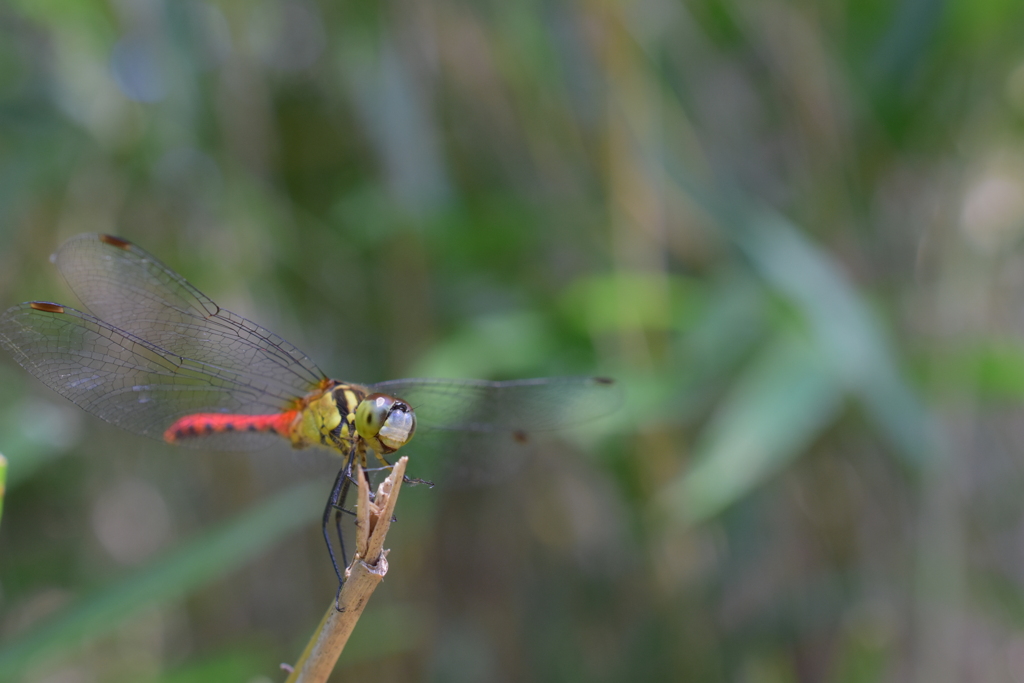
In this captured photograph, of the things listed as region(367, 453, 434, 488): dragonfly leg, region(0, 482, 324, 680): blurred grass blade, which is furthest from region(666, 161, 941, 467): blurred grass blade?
region(0, 482, 324, 680): blurred grass blade

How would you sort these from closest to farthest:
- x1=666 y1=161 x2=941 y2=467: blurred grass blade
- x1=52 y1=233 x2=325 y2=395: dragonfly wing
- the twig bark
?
the twig bark < x1=52 y1=233 x2=325 y2=395: dragonfly wing < x1=666 y1=161 x2=941 y2=467: blurred grass blade

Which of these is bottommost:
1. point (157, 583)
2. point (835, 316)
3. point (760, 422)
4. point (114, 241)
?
point (157, 583)

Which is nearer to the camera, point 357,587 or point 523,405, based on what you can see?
point 357,587

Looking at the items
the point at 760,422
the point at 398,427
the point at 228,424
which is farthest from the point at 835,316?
the point at 228,424

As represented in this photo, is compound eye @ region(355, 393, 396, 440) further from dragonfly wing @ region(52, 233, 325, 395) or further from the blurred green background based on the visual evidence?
the blurred green background

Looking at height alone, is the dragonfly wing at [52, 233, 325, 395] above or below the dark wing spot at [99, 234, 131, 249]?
below

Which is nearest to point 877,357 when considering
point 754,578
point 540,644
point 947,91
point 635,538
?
point 635,538

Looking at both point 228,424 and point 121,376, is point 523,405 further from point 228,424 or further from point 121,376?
point 121,376

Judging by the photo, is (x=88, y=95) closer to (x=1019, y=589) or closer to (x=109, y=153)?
(x=109, y=153)
